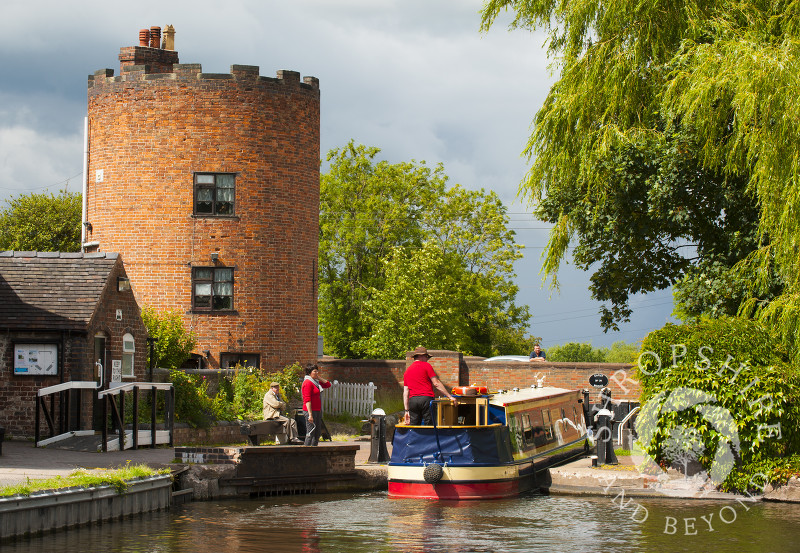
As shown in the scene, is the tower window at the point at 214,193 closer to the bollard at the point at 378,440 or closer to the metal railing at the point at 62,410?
the metal railing at the point at 62,410

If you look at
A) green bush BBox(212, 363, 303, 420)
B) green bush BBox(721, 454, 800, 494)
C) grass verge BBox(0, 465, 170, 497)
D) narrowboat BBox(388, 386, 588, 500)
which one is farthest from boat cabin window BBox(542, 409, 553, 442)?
green bush BBox(212, 363, 303, 420)

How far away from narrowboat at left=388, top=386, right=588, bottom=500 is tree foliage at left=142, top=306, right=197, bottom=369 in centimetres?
1186

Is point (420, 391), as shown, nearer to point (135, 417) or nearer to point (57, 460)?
point (135, 417)

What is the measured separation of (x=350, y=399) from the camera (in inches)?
1298

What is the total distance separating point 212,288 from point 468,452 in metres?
15.2

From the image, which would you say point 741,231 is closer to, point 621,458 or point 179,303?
point 621,458

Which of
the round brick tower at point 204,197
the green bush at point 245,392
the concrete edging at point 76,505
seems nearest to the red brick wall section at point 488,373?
the round brick tower at point 204,197

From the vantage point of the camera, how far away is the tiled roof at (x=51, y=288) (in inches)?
846

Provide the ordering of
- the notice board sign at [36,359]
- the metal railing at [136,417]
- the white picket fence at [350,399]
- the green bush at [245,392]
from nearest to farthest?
the metal railing at [136,417] → the notice board sign at [36,359] → the green bush at [245,392] → the white picket fence at [350,399]

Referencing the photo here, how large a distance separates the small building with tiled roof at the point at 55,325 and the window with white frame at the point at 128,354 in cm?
2

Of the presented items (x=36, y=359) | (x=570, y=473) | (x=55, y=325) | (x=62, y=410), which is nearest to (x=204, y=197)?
(x=55, y=325)

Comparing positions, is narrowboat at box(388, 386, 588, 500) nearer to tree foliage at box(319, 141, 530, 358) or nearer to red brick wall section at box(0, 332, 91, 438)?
red brick wall section at box(0, 332, 91, 438)

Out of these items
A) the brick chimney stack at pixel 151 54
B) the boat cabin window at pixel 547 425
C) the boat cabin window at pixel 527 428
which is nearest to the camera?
the boat cabin window at pixel 527 428

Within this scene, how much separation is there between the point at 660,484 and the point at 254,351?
1640 centimetres
